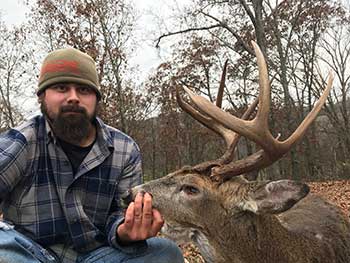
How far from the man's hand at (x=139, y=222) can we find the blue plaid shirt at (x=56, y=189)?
0.14 metres

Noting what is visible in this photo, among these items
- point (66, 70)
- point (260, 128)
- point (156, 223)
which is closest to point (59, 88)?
point (66, 70)

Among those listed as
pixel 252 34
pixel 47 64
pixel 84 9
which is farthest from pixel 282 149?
pixel 252 34

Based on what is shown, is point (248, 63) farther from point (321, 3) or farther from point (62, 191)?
point (62, 191)

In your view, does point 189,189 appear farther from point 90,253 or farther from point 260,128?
point 90,253

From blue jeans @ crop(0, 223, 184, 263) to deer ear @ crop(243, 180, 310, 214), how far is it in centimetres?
71

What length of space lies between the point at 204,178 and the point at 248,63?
24711 millimetres

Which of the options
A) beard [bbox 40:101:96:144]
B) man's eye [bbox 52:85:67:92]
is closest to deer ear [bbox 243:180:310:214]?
beard [bbox 40:101:96:144]

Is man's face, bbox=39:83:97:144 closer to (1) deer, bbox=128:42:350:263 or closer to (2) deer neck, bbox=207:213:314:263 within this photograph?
(1) deer, bbox=128:42:350:263

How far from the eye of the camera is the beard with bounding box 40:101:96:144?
3793 millimetres

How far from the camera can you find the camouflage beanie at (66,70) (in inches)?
149

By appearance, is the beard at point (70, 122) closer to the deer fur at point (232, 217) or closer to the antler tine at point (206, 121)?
the deer fur at point (232, 217)

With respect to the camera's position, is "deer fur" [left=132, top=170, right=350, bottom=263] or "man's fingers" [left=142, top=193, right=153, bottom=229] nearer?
"man's fingers" [left=142, top=193, right=153, bottom=229]

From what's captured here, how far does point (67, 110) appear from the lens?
3.83m

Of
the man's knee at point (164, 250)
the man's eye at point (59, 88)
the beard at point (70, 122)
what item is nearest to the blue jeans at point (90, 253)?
the man's knee at point (164, 250)
